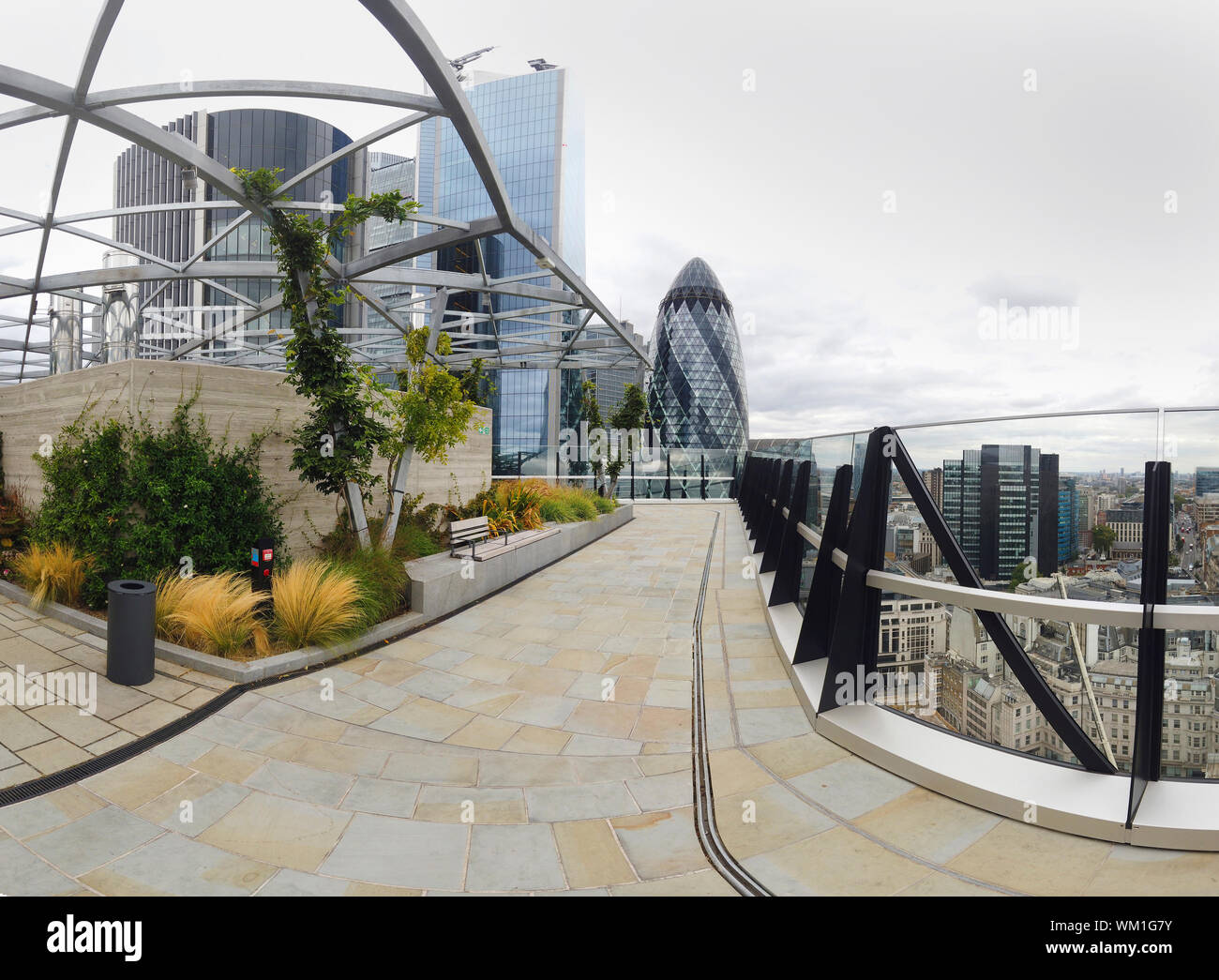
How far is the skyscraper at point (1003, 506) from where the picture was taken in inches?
120

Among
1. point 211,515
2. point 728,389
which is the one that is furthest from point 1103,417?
point 728,389

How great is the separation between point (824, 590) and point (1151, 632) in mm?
2305

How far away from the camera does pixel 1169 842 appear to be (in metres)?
2.54

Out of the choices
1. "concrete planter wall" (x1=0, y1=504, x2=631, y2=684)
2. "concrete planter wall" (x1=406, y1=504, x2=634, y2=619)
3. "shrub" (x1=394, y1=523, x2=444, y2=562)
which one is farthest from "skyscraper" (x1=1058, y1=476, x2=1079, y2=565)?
"shrub" (x1=394, y1=523, x2=444, y2=562)

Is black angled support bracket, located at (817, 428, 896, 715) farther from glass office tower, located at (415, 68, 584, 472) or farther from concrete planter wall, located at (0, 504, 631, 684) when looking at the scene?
glass office tower, located at (415, 68, 584, 472)

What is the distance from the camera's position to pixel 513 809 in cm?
304

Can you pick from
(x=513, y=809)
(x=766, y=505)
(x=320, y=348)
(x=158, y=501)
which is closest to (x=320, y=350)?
(x=320, y=348)

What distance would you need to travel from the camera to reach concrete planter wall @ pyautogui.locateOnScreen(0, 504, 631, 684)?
4.83 meters

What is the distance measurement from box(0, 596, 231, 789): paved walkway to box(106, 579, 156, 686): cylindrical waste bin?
102mm

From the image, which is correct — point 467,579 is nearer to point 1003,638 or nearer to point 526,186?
point 1003,638

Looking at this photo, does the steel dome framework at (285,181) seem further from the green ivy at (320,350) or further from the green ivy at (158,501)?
the green ivy at (158,501)

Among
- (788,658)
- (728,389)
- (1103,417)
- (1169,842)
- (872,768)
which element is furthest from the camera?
(728,389)
